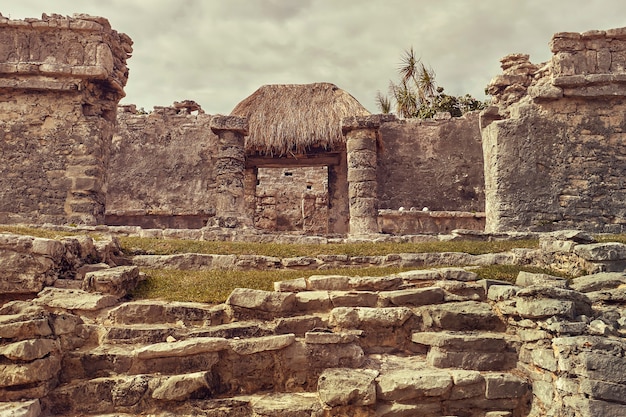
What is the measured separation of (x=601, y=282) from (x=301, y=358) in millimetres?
3665

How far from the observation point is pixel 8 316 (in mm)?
4367

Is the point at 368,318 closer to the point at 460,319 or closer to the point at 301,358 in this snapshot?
the point at 301,358

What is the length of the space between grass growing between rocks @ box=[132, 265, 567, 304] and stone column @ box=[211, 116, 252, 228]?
476cm

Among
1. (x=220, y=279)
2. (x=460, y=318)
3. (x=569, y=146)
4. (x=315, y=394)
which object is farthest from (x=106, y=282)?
(x=569, y=146)

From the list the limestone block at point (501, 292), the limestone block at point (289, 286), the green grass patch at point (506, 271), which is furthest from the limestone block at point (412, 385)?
the green grass patch at point (506, 271)

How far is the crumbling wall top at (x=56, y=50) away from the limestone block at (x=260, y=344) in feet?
27.9

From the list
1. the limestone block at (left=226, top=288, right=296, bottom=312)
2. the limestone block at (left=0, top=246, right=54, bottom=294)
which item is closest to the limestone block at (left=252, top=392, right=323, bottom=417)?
the limestone block at (left=226, top=288, right=296, bottom=312)

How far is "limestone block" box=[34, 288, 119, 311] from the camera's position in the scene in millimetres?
5148

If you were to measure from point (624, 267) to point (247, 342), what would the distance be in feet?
16.0

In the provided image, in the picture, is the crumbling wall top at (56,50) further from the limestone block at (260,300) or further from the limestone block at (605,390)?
the limestone block at (605,390)

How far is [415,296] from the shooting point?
18.4 feet

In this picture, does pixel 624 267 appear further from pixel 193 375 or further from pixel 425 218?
pixel 425 218

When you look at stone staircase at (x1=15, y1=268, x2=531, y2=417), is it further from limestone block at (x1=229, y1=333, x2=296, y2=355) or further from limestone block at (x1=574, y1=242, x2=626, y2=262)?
limestone block at (x1=574, y1=242, x2=626, y2=262)

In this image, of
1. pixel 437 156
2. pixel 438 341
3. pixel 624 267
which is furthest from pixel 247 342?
pixel 437 156
